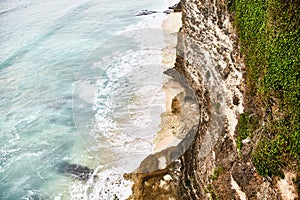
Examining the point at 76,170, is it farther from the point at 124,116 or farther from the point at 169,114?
the point at 169,114

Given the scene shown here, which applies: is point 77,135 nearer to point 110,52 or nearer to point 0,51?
point 110,52

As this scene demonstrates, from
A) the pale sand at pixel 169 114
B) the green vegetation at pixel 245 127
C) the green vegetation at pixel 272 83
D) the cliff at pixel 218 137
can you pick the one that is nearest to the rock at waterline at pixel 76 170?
the cliff at pixel 218 137

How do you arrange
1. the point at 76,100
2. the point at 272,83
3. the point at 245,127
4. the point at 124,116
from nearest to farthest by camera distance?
the point at 272,83 < the point at 245,127 < the point at 124,116 < the point at 76,100

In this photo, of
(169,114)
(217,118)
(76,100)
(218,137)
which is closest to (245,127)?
(218,137)

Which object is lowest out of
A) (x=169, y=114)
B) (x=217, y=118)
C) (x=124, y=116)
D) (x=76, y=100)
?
(x=76, y=100)

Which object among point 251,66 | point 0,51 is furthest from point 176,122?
point 0,51
